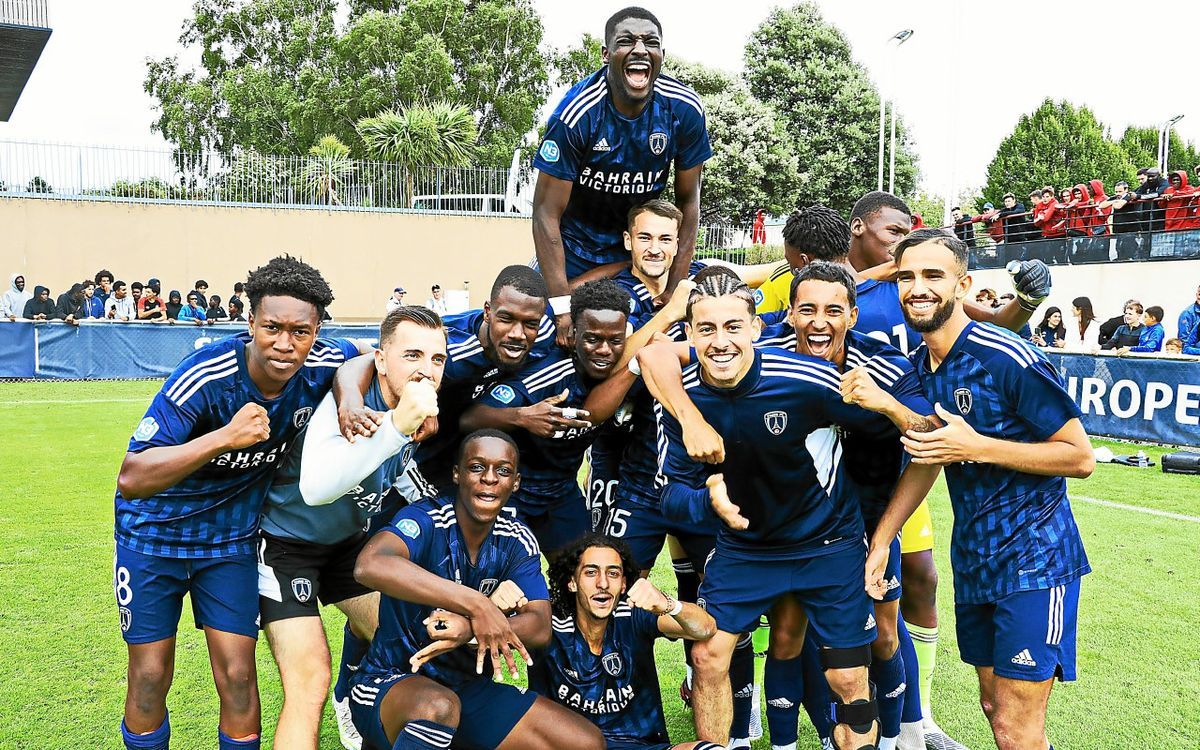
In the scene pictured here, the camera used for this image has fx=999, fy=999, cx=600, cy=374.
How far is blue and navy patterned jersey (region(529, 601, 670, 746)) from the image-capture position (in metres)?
4.61

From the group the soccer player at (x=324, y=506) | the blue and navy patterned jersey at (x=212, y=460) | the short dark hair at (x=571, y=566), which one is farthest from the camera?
the short dark hair at (x=571, y=566)

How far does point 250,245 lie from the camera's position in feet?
94.3

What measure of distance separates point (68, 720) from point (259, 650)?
1.58 meters

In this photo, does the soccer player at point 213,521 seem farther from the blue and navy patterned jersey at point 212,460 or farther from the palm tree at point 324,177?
the palm tree at point 324,177

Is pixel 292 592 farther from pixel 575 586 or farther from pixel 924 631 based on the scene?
pixel 924 631

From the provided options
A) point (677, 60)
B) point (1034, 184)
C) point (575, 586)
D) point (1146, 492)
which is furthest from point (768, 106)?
point (575, 586)

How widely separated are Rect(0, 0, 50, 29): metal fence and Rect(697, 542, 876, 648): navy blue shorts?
20581 millimetres

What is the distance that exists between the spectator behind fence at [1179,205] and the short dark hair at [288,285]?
21.6 meters

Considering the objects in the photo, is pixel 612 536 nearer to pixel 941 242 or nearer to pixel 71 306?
pixel 941 242

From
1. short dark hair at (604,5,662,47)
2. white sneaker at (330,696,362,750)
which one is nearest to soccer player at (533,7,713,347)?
short dark hair at (604,5,662,47)

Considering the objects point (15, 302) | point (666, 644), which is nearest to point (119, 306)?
point (15, 302)

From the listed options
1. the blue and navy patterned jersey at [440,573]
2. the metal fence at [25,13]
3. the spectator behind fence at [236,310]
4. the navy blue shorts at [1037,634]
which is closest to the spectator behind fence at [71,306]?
the spectator behind fence at [236,310]

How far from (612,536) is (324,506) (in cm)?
150

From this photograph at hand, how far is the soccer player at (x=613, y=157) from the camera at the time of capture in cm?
546
